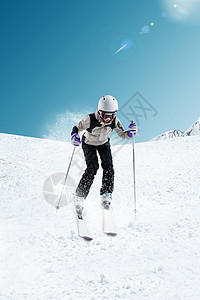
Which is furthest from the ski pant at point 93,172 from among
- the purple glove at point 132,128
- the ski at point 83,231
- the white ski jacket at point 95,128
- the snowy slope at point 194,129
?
the snowy slope at point 194,129

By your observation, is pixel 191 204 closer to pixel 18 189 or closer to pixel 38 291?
pixel 38 291

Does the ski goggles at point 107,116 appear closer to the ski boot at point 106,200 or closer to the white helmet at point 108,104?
the white helmet at point 108,104

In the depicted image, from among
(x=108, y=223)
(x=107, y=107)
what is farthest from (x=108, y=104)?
(x=108, y=223)

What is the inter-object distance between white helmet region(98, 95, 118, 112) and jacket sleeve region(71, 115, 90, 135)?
412 mm

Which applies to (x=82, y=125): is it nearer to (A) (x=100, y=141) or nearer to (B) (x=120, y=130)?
(A) (x=100, y=141)

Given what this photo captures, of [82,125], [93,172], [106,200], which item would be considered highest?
[82,125]

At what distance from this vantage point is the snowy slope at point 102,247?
124 inches

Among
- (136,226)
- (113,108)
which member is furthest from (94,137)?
(136,226)

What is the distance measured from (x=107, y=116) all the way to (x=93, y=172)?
1171mm

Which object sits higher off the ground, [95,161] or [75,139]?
[75,139]

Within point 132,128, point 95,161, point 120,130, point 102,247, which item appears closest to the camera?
point 102,247

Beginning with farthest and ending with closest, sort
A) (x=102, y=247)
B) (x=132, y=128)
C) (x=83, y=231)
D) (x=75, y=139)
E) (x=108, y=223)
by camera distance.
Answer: (x=132, y=128) → (x=75, y=139) → (x=108, y=223) → (x=83, y=231) → (x=102, y=247)

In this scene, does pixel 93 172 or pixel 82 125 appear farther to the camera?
pixel 82 125

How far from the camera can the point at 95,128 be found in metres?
4.93
